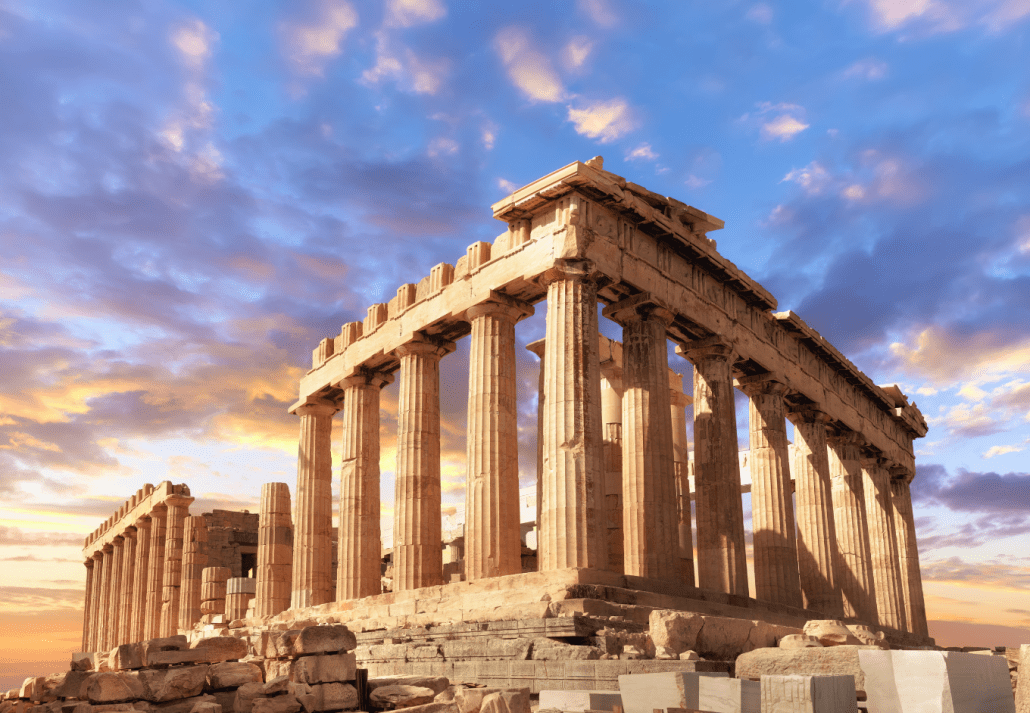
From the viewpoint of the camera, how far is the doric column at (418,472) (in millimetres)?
25906

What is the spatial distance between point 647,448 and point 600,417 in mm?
2338

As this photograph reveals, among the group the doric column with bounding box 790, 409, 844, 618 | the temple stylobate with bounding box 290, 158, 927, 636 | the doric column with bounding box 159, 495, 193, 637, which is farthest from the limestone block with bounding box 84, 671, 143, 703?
the doric column with bounding box 159, 495, 193, 637

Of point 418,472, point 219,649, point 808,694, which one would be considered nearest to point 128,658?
point 219,649

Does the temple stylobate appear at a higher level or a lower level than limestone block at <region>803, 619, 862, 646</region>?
higher

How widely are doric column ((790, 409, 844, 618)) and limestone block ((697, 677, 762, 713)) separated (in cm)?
2224

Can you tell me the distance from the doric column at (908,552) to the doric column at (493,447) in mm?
22063

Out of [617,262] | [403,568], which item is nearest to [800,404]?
[617,262]

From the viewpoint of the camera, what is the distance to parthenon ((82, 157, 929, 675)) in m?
22.1

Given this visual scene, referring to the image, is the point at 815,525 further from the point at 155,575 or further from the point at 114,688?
the point at 155,575

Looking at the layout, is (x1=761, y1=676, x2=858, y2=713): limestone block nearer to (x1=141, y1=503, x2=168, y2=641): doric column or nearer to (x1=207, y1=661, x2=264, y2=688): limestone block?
(x1=207, y1=661, x2=264, y2=688): limestone block

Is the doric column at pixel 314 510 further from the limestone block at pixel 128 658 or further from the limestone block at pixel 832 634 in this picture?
the limestone block at pixel 832 634

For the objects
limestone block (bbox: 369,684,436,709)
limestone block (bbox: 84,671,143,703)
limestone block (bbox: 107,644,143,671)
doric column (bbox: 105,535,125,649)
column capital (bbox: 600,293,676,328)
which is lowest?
limestone block (bbox: 369,684,436,709)

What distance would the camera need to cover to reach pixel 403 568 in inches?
1013

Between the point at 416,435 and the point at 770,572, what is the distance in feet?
36.4
